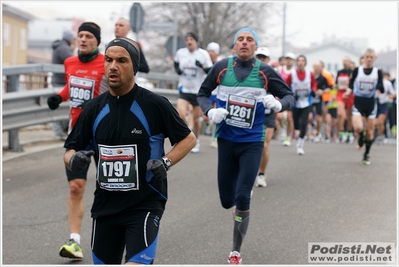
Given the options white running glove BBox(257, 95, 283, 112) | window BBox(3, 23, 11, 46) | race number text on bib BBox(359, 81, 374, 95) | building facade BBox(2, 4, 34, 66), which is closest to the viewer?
white running glove BBox(257, 95, 283, 112)

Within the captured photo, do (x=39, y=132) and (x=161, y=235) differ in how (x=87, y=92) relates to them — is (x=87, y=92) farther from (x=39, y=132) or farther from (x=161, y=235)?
(x=39, y=132)

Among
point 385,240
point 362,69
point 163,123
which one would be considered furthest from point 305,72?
point 163,123

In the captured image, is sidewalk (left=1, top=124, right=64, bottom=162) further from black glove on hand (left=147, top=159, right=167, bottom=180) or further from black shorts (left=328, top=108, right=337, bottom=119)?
black shorts (left=328, top=108, right=337, bottom=119)

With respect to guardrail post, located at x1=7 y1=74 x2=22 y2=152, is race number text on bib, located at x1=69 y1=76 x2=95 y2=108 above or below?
above

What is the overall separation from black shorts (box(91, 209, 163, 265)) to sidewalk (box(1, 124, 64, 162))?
7.44 metres

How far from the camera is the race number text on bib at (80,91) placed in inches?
271

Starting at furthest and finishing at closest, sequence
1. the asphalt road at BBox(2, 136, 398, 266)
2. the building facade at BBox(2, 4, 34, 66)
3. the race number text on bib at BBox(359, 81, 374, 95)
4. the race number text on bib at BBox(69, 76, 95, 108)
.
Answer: the building facade at BBox(2, 4, 34, 66), the race number text on bib at BBox(359, 81, 374, 95), the race number text on bib at BBox(69, 76, 95, 108), the asphalt road at BBox(2, 136, 398, 266)

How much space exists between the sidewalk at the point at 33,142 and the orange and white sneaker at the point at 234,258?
6340mm

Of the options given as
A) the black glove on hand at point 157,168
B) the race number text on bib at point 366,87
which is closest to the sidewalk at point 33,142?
the race number text on bib at point 366,87

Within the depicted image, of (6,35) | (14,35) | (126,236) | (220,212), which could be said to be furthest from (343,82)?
(14,35)

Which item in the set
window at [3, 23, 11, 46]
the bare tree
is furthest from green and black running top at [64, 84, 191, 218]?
window at [3, 23, 11, 46]

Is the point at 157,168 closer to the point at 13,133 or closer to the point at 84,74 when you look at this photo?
the point at 84,74

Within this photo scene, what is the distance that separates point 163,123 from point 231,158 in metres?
2.34

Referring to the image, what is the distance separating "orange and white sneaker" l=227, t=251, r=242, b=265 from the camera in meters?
6.12
